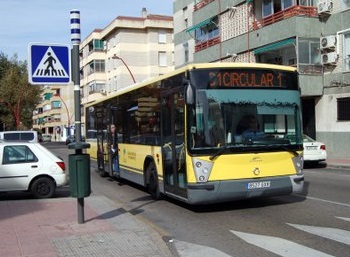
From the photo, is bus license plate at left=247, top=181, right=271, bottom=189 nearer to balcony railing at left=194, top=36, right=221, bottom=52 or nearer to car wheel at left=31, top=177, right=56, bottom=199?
car wheel at left=31, top=177, right=56, bottom=199

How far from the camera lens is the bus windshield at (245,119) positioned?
927cm

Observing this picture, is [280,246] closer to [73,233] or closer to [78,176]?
[73,233]

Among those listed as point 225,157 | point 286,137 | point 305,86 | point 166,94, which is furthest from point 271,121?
point 305,86

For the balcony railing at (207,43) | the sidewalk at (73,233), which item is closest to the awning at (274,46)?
the balcony railing at (207,43)

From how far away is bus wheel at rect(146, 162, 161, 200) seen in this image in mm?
11619

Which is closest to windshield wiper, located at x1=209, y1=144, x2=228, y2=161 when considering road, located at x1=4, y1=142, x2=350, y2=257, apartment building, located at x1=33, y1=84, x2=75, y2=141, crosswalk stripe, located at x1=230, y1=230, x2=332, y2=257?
road, located at x1=4, y1=142, x2=350, y2=257

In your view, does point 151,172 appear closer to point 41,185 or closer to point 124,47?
point 41,185

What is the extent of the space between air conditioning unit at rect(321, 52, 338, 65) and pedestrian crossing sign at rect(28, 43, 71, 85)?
21198 millimetres

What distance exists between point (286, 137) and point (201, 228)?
8.86 feet

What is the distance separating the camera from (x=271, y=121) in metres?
9.73

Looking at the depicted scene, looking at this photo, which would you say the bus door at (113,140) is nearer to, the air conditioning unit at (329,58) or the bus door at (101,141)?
the bus door at (101,141)

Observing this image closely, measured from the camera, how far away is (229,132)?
9.37 meters

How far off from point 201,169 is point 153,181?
2799 mm

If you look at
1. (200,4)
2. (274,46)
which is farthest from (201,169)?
(200,4)
